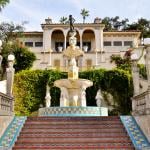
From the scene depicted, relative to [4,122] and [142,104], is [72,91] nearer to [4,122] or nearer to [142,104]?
[142,104]

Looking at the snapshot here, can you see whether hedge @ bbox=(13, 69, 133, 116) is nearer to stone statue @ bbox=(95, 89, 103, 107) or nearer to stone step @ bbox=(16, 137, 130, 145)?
stone statue @ bbox=(95, 89, 103, 107)

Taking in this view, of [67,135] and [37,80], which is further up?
[37,80]

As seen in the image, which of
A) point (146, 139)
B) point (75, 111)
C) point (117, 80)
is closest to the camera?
point (146, 139)

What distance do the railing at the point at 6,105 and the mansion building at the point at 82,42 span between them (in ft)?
87.4

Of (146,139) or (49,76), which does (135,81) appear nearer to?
(146,139)

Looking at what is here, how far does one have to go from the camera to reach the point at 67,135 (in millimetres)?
10906

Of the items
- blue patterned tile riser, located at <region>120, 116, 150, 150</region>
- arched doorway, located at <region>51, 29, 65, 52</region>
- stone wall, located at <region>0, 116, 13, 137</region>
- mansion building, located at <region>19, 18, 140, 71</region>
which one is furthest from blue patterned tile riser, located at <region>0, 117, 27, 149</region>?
arched doorway, located at <region>51, 29, 65, 52</region>

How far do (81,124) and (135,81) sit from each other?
3223 millimetres

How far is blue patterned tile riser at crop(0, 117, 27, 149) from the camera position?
10.2 metres

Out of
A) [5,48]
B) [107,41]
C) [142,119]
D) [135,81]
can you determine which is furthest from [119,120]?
[107,41]

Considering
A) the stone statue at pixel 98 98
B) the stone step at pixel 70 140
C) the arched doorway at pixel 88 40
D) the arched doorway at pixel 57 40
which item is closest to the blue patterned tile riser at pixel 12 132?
the stone step at pixel 70 140

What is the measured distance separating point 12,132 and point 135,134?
4.06 metres

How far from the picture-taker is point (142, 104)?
1174cm

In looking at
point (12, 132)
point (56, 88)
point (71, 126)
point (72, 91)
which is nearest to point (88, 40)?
point (56, 88)
